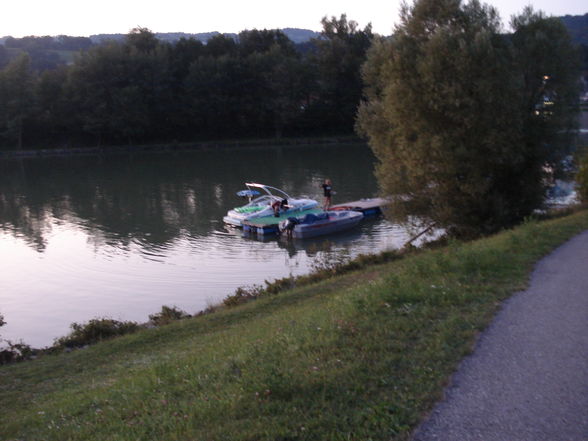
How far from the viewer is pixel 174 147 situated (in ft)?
230

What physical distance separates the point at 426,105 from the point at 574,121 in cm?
570

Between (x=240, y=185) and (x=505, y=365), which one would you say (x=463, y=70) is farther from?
(x=240, y=185)

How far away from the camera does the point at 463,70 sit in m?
→ 18.0

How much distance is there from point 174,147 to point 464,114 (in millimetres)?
55378

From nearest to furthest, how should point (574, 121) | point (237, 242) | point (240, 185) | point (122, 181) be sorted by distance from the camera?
point (574, 121)
point (237, 242)
point (240, 185)
point (122, 181)

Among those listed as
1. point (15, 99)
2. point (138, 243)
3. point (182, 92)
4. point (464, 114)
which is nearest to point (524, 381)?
point (464, 114)

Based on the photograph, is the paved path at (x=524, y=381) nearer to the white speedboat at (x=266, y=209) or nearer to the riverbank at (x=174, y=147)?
the white speedboat at (x=266, y=209)

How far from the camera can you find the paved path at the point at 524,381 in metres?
4.49

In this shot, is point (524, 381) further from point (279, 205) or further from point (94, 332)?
point (279, 205)

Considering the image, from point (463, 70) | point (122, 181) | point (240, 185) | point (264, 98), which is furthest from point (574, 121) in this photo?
point (264, 98)

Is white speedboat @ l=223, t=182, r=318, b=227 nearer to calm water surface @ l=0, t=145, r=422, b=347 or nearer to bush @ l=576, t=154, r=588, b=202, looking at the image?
calm water surface @ l=0, t=145, r=422, b=347

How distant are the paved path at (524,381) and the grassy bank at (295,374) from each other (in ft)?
0.58

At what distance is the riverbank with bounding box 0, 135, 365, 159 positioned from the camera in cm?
6681

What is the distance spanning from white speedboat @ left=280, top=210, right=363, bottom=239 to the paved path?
16.4m
